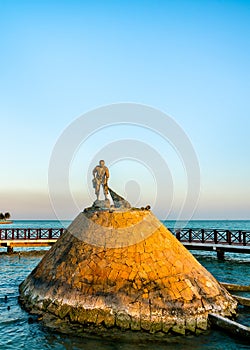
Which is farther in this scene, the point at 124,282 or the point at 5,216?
the point at 5,216

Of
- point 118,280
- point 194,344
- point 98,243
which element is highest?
point 98,243

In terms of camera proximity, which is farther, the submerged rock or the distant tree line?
the distant tree line

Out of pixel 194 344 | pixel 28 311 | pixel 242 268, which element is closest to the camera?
pixel 194 344

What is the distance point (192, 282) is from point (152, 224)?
3259 mm

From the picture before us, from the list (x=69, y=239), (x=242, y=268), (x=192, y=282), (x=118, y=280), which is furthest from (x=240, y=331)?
(x=242, y=268)

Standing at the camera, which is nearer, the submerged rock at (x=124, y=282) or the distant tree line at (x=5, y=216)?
the submerged rock at (x=124, y=282)

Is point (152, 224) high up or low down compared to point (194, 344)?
up

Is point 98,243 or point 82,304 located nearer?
point 82,304

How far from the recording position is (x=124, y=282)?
40.0 feet

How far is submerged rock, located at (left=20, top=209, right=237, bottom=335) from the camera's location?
11.5 meters

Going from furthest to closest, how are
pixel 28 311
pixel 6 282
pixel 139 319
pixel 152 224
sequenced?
pixel 6 282 < pixel 152 224 < pixel 28 311 < pixel 139 319

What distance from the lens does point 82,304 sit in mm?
11883

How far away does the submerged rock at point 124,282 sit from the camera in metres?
11.5

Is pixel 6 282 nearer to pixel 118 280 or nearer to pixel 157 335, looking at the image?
pixel 118 280
